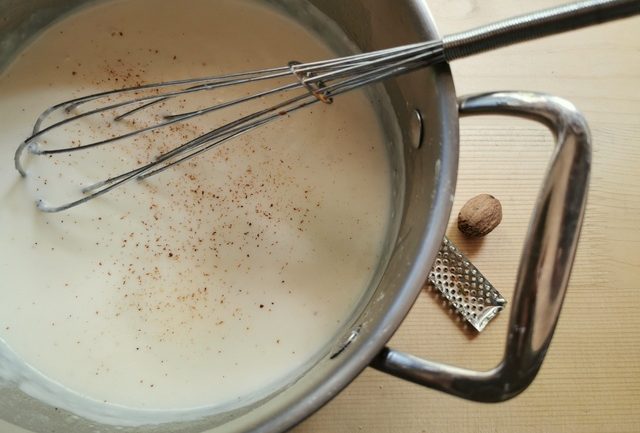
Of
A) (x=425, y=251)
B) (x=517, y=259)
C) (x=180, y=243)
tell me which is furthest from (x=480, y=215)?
(x=180, y=243)

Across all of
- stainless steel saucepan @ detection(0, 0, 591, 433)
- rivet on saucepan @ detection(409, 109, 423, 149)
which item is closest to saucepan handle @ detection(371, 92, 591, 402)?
stainless steel saucepan @ detection(0, 0, 591, 433)

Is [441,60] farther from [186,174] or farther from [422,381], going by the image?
[186,174]

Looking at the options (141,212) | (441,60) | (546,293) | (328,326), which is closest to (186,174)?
(141,212)

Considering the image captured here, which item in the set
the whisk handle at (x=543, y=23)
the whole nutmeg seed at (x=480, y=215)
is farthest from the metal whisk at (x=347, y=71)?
the whole nutmeg seed at (x=480, y=215)

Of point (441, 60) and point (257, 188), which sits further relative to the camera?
point (257, 188)

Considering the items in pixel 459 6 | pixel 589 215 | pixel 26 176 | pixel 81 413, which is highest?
pixel 26 176

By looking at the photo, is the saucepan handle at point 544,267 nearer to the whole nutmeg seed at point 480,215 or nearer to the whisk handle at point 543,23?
the whisk handle at point 543,23

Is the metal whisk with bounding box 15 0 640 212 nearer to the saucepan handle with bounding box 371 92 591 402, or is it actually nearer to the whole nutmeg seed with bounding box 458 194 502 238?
the saucepan handle with bounding box 371 92 591 402
